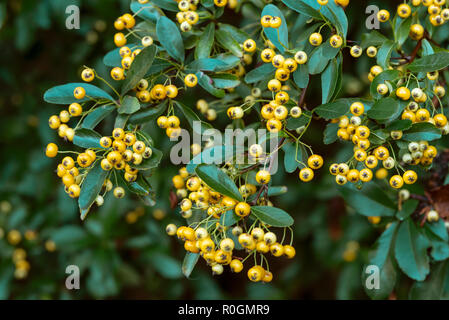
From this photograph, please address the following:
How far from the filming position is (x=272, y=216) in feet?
2.88

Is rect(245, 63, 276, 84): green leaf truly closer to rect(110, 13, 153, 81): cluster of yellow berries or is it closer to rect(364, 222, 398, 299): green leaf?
rect(110, 13, 153, 81): cluster of yellow berries

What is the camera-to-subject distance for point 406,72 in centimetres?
96

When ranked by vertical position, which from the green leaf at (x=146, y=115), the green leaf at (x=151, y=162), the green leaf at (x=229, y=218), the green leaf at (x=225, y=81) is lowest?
the green leaf at (x=229, y=218)

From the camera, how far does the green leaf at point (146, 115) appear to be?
1.01m

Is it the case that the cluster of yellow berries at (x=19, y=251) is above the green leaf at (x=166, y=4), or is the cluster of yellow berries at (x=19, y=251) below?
below

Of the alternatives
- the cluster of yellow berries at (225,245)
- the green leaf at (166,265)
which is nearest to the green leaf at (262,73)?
the cluster of yellow berries at (225,245)

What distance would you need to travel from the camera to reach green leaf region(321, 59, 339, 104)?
0.95 meters

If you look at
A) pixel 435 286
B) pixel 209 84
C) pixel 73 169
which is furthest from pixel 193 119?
pixel 435 286

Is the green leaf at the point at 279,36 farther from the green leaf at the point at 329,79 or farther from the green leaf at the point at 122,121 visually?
the green leaf at the point at 122,121

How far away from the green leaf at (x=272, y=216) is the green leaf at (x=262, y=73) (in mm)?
302

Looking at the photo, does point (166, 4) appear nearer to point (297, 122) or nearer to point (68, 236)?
point (297, 122)

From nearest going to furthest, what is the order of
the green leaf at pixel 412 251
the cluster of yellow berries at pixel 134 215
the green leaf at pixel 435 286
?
the green leaf at pixel 412 251, the green leaf at pixel 435 286, the cluster of yellow berries at pixel 134 215

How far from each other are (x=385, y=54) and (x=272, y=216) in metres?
0.45

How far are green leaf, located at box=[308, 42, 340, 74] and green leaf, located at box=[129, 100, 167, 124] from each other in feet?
1.12
